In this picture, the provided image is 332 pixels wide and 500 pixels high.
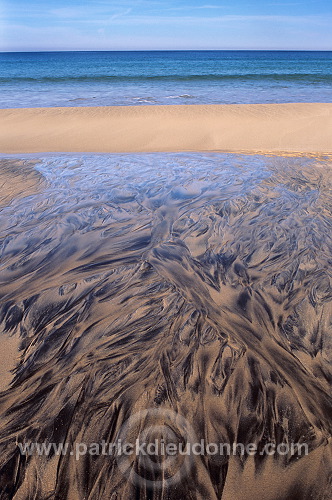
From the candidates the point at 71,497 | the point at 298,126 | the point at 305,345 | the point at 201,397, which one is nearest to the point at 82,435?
the point at 71,497

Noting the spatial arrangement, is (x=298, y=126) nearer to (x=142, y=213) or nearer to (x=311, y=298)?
(x=142, y=213)

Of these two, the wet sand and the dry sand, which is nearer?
the wet sand

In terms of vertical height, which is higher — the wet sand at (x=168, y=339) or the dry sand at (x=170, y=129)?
the dry sand at (x=170, y=129)

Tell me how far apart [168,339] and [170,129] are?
5033 mm

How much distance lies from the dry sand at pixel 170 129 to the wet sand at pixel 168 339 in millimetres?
2347

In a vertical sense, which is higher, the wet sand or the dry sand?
the dry sand

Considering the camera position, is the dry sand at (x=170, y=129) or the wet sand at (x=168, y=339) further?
the dry sand at (x=170, y=129)

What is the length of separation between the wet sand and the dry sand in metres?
2.35

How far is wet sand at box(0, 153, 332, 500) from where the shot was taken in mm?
954

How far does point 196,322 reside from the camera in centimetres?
153

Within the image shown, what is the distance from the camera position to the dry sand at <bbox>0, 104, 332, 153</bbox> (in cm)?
493

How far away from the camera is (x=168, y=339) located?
1453mm

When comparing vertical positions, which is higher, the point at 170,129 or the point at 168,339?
the point at 170,129

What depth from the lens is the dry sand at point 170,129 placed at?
493cm
